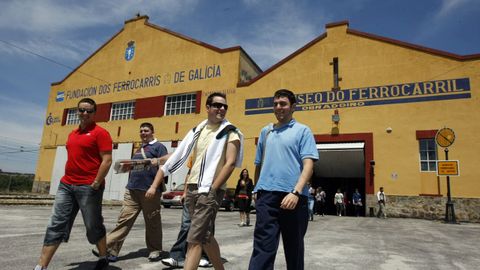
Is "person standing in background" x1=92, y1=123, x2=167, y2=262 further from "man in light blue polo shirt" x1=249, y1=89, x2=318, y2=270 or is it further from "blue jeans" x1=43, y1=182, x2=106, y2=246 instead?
"man in light blue polo shirt" x1=249, y1=89, x2=318, y2=270

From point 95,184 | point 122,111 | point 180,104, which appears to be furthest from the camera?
point 122,111

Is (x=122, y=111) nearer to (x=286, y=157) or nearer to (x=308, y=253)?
(x=308, y=253)

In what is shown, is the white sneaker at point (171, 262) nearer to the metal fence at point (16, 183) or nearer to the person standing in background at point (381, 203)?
the person standing in background at point (381, 203)

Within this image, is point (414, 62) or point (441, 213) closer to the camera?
point (441, 213)

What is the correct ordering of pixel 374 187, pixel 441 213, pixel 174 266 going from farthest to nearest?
1. pixel 374 187
2. pixel 441 213
3. pixel 174 266

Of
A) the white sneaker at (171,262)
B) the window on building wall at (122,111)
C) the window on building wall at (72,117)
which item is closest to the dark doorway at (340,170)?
the window on building wall at (122,111)

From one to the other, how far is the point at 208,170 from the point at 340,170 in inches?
718

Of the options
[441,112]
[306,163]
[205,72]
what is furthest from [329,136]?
[306,163]

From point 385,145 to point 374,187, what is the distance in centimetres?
218

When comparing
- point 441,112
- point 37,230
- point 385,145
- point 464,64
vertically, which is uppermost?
point 464,64

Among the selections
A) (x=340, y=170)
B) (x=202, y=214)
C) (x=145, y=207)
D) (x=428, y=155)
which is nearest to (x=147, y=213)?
(x=145, y=207)

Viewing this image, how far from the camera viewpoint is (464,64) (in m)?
16.0

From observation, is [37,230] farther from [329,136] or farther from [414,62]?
[414,62]

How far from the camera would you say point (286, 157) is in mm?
2938
